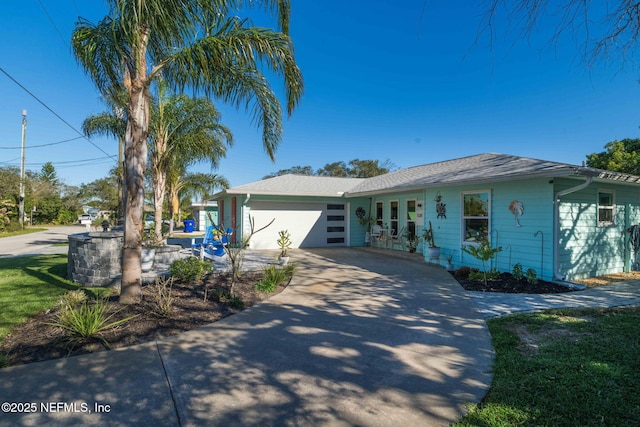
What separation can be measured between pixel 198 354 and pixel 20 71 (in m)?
13.9

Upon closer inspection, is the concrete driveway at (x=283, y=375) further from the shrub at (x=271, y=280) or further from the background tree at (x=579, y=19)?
the background tree at (x=579, y=19)

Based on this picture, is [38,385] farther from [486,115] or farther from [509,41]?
[486,115]

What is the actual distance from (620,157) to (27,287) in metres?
24.9

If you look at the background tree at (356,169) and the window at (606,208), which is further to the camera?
the background tree at (356,169)

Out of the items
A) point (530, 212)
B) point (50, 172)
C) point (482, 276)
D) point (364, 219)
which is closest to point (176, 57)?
point (482, 276)

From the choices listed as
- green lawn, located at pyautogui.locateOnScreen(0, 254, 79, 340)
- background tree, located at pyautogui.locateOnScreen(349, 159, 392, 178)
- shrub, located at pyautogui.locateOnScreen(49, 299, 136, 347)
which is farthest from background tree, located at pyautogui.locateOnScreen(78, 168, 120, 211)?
shrub, located at pyautogui.locateOnScreen(49, 299, 136, 347)

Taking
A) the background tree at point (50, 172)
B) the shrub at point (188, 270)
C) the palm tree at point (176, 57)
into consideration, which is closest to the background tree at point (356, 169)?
the background tree at point (50, 172)

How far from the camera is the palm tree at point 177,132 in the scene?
37.7 feet

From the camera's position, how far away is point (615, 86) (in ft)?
11.6

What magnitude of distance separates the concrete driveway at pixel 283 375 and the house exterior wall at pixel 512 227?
3388 millimetres

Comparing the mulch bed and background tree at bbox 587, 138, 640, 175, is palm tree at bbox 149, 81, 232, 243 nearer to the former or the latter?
the mulch bed

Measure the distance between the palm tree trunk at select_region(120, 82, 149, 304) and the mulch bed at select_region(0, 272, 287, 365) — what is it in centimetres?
33

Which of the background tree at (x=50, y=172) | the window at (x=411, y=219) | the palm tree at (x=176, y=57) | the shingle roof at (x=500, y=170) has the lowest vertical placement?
the window at (x=411, y=219)

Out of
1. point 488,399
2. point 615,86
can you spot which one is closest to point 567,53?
point 615,86
